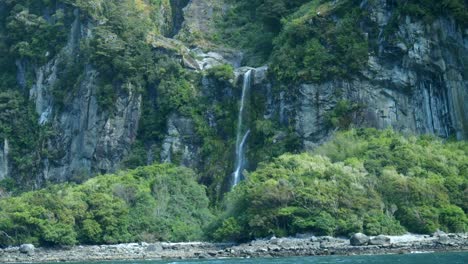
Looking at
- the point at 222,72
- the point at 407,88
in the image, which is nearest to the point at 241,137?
the point at 222,72

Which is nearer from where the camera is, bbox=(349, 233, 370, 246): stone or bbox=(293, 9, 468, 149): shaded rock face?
bbox=(349, 233, 370, 246): stone

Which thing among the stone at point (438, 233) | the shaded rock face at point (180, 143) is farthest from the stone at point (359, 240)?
the shaded rock face at point (180, 143)

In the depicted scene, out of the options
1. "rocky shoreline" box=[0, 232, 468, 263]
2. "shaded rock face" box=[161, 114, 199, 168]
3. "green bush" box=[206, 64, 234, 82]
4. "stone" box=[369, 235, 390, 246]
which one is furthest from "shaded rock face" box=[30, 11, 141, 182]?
"stone" box=[369, 235, 390, 246]

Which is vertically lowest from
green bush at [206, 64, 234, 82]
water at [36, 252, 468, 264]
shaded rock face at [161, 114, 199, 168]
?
water at [36, 252, 468, 264]

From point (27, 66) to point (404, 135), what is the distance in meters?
35.7

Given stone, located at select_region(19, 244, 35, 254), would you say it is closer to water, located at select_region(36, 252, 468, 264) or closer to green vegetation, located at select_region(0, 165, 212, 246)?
green vegetation, located at select_region(0, 165, 212, 246)

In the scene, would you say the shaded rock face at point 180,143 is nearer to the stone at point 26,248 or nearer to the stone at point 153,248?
the stone at point 153,248

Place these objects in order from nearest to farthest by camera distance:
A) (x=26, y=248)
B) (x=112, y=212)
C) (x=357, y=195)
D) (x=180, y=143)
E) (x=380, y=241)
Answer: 1. (x=380, y=241)
2. (x=357, y=195)
3. (x=26, y=248)
4. (x=112, y=212)
5. (x=180, y=143)

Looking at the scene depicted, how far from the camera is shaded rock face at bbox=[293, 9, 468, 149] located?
72.8m

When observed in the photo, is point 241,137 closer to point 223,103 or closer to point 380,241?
point 223,103

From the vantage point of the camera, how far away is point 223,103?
81938mm

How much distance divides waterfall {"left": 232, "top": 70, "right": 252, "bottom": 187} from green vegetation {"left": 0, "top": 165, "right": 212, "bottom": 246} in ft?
12.3

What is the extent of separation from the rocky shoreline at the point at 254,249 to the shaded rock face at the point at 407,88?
49.8 feet

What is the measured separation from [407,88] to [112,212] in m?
22.8
